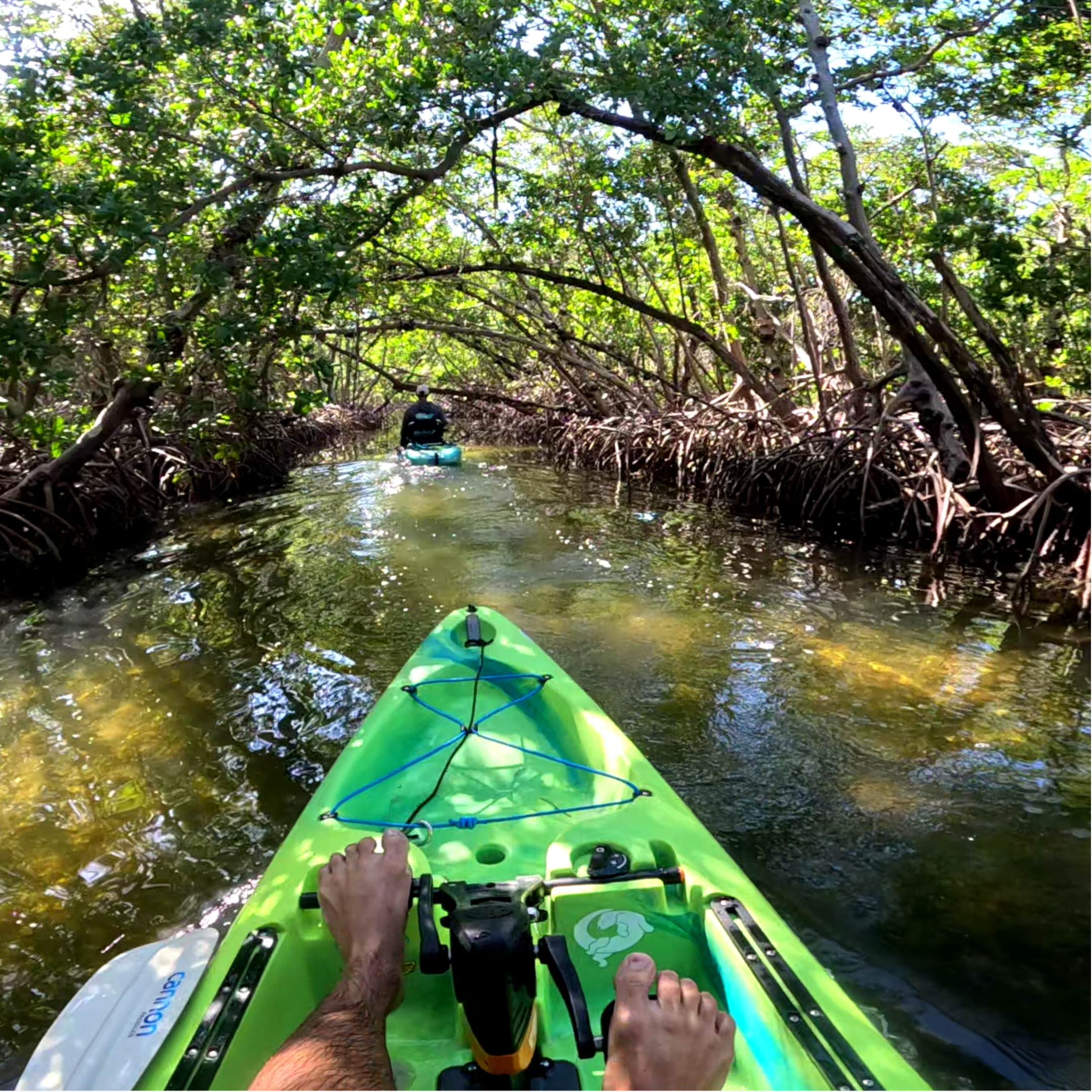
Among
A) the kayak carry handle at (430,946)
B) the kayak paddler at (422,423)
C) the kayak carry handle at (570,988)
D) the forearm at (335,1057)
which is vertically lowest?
the forearm at (335,1057)

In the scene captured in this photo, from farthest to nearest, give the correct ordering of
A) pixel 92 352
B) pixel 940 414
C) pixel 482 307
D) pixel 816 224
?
pixel 482 307 → pixel 92 352 → pixel 940 414 → pixel 816 224

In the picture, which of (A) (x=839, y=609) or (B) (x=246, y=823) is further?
(A) (x=839, y=609)

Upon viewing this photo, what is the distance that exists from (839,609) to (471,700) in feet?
11.4

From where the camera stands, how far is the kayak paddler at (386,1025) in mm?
1358

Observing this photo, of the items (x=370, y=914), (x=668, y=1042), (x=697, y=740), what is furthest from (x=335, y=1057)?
(x=697, y=740)

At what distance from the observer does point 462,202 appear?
1152cm

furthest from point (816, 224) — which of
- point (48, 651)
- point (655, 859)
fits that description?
point (48, 651)

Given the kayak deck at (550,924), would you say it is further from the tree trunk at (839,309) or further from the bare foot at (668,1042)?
the tree trunk at (839,309)

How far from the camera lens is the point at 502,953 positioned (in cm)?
146

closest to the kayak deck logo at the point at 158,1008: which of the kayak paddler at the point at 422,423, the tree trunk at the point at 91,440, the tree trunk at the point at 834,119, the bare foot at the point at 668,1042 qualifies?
the bare foot at the point at 668,1042

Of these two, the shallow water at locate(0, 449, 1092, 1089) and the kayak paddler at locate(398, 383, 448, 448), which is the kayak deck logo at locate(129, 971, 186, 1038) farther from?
the kayak paddler at locate(398, 383, 448, 448)

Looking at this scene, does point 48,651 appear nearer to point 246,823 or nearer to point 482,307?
point 246,823

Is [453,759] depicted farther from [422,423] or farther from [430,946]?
[422,423]

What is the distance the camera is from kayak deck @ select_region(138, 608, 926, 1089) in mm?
1555
